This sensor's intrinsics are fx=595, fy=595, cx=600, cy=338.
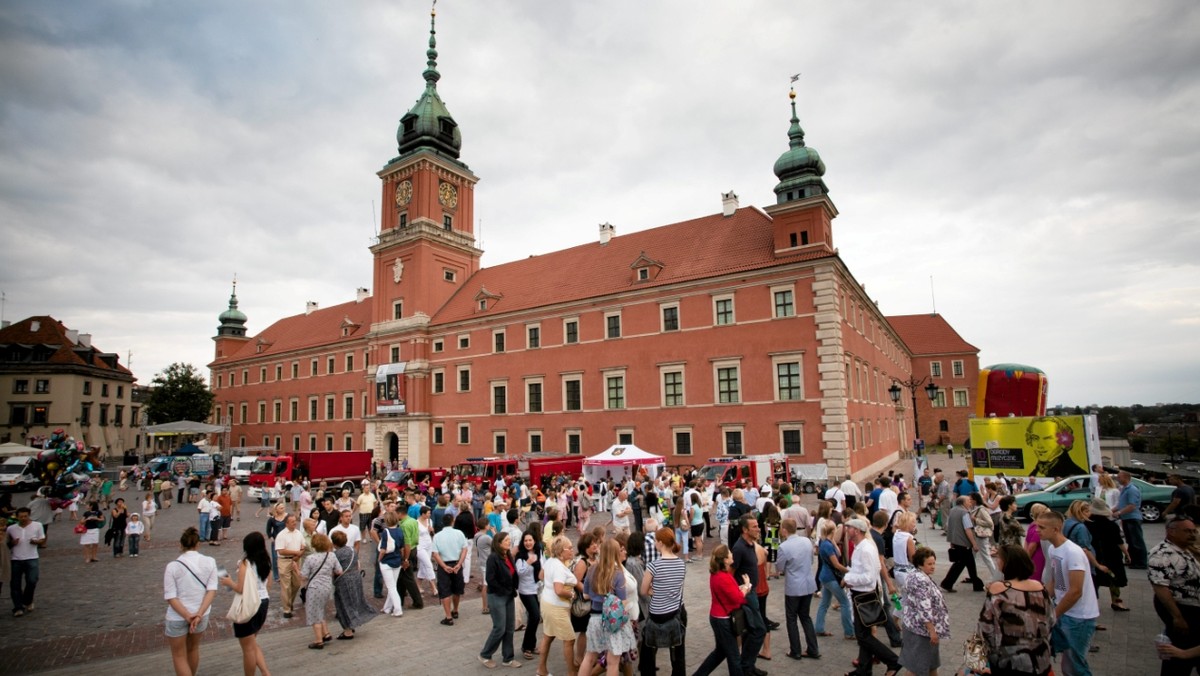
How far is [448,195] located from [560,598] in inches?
1742

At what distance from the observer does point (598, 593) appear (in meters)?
6.20

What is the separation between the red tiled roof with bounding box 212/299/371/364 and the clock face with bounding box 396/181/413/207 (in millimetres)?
11139

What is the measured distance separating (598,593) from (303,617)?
6.89 m

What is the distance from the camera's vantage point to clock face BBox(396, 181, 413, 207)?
45.9 m

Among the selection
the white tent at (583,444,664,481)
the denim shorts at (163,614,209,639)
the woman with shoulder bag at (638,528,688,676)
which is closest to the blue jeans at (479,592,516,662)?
the woman with shoulder bag at (638,528,688,676)

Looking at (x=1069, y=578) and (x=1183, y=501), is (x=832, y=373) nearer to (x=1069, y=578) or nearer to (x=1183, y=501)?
(x=1183, y=501)

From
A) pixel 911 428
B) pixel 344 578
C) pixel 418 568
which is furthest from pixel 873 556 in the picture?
pixel 911 428

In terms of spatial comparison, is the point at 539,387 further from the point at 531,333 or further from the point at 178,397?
the point at 178,397

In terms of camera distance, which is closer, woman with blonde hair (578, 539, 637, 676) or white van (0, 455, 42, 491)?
woman with blonde hair (578, 539, 637, 676)

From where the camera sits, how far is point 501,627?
24.8 ft

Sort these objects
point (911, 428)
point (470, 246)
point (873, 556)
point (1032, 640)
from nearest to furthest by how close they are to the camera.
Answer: point (1032, 640) < point (873, 556) < point (470, 246) < point (911, 428)

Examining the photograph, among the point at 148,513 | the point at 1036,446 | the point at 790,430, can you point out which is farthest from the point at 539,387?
the point at 1036,446

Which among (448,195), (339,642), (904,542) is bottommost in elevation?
(339,642)

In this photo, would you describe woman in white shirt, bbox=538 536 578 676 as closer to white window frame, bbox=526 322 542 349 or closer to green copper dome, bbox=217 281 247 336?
white window frame, bbox=526 322 542 349
